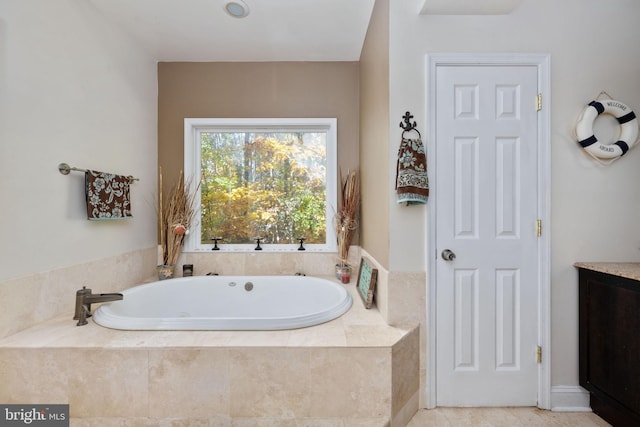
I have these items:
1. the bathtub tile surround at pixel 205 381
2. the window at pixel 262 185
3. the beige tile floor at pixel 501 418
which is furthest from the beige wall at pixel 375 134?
the beige tile floor at pixel 501 418

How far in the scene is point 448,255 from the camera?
163 centimetres

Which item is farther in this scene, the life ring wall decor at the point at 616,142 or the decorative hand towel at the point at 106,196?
the decorative hand towel at the point at 106,196

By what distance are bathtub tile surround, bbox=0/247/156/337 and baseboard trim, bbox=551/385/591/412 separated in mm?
2946

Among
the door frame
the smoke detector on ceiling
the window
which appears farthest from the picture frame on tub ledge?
the smoke detector on ceiling

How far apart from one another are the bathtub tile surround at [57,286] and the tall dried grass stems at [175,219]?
0.26m

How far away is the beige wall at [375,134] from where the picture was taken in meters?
1.71

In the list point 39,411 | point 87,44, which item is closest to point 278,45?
point 87,44

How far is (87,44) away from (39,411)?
85.6 inches

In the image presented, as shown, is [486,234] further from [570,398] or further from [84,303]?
[84,303]

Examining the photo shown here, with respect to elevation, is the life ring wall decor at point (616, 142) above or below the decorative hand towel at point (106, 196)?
above

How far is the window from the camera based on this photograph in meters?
2.70

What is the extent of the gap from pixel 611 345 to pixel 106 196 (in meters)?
3.18

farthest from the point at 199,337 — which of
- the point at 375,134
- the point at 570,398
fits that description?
the point at 570,398

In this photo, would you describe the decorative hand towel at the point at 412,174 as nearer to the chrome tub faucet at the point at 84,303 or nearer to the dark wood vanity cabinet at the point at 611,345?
the dark wood vanity cabinet at the point at 611,345
